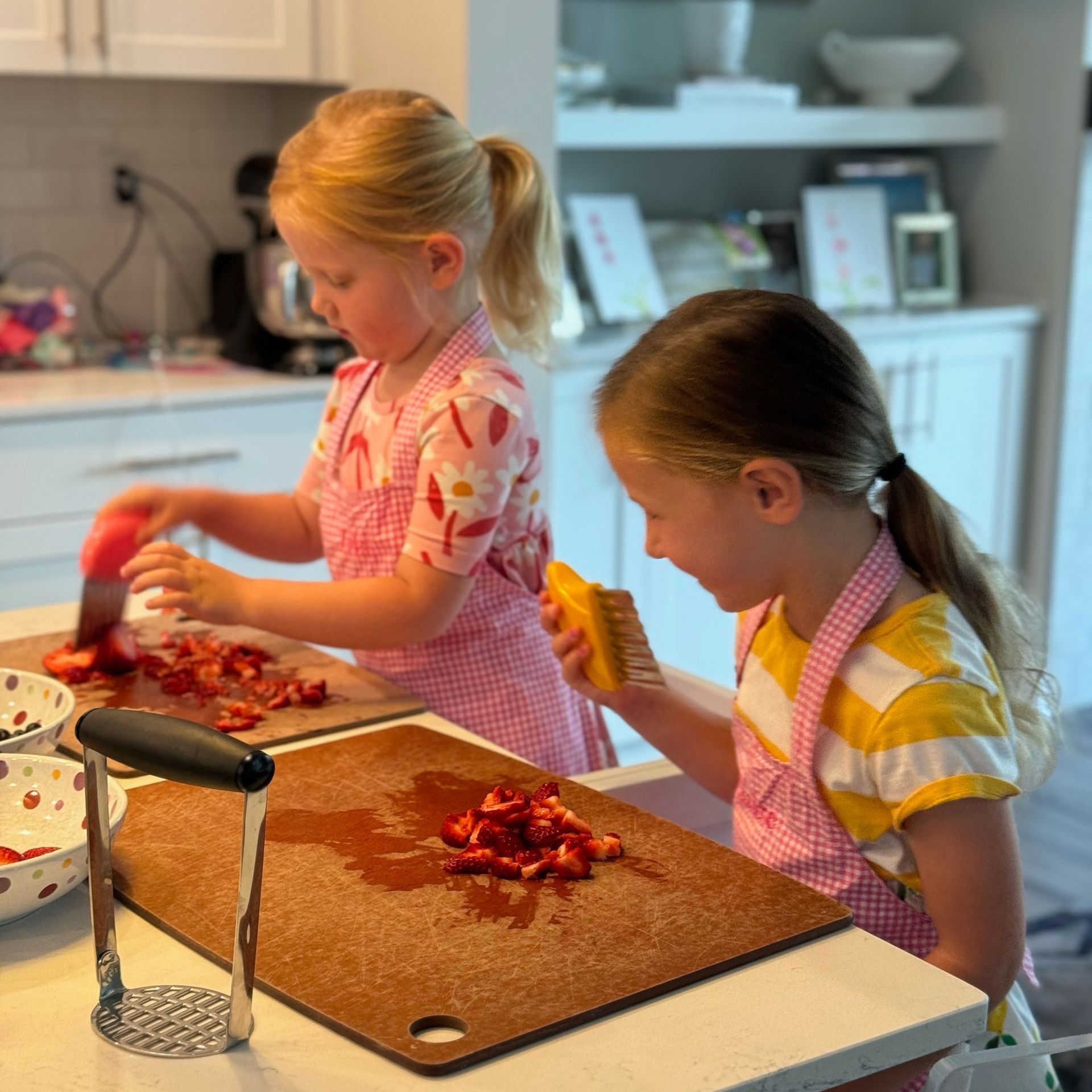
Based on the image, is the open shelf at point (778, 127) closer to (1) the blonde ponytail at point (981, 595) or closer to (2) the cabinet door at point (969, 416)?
(2) the cabinet door at point (969, 416)

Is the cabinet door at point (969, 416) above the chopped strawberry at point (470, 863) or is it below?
below

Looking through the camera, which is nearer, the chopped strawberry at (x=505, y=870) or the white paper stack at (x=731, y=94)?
the chopped strawberry at (x=505, y=870)

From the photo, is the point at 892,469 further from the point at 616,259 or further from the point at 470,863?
the point at 616,259

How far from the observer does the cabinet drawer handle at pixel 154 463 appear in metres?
2.66

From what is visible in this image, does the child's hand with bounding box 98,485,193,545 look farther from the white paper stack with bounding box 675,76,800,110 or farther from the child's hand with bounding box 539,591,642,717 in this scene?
the white paper stack with bounding box 675,76,800,110

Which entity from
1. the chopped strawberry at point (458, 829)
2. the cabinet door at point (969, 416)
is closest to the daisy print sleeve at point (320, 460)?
the chopped strawberry at point (458, 829)

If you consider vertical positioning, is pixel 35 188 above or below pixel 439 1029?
above

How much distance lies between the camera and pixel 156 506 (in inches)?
64.4

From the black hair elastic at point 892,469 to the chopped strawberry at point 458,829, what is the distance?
41 centimetres

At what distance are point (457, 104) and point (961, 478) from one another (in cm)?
176

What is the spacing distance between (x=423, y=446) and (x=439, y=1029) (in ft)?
2.57

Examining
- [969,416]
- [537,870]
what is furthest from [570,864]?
[969,416]

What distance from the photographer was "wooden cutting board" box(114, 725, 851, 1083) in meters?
0.86

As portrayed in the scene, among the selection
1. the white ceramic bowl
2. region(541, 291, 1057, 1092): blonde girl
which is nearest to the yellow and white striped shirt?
region(541, 291, 1057, 1092): blonde girl
